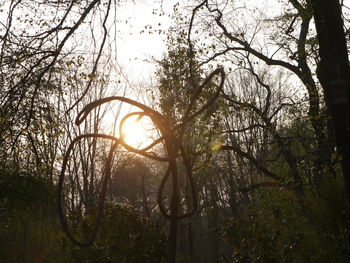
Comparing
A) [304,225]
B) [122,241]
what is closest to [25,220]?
[122,241]

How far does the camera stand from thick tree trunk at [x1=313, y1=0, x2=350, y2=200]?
662 cm

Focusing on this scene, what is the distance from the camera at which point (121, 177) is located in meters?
43.2

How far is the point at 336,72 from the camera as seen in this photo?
6.78m

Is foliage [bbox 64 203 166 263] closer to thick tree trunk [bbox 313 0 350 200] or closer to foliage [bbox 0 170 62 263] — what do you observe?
thick tree trunk [bbox 313 0 350 200]

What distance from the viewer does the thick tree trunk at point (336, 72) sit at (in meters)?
6.62

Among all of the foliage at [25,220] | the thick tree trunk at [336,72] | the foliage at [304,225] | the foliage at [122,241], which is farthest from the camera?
the foliage at [25,220]

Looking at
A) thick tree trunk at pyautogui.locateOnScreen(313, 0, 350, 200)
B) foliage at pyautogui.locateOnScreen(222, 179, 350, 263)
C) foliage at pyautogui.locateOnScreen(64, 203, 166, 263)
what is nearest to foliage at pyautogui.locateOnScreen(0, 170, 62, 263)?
foliage at pyautogui.locateOnScreen(64, 203, 166, 263)

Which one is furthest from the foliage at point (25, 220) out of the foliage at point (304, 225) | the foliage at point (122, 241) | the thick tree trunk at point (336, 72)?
the thick tree trunk at point (336, 72)

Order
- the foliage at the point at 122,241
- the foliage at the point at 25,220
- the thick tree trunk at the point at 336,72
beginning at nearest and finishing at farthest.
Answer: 1. the thick tree trunk at the point at 336,72
2. the foliage at the point at 122,241
3. the foliage at the point at 25,220

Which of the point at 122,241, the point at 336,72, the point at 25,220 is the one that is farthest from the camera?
the point at 25,220

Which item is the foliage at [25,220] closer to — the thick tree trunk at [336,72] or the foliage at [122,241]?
the foliage at [122,241]

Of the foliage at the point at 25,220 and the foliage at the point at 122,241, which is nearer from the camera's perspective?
the foliage at the point at 122,241

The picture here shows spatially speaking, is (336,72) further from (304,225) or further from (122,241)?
(122,241)

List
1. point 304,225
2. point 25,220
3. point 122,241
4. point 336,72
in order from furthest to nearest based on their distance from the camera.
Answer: point 25,220, point 304,225, point 122,241, point 336,72
